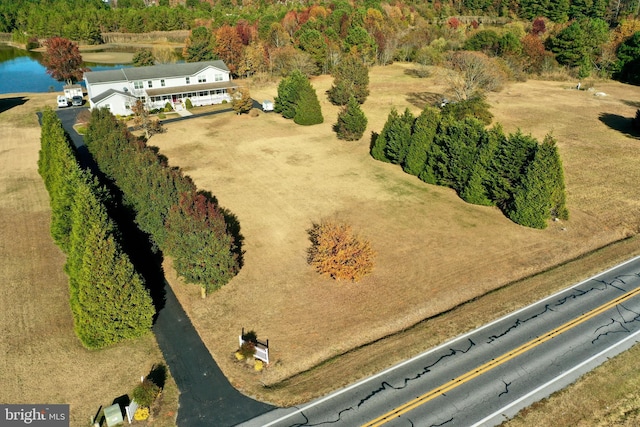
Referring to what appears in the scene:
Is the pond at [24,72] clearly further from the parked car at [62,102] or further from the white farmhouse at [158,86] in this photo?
the white farmhouse at [158,86]

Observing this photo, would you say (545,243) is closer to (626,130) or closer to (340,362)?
(340,362)

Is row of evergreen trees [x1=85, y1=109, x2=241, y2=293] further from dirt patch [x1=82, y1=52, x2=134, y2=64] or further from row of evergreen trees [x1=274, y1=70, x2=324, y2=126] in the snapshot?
dirt patch [x1=82, y1=52, x2=134, y2=64]

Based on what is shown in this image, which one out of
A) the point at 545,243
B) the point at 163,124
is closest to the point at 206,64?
the point at 163,124

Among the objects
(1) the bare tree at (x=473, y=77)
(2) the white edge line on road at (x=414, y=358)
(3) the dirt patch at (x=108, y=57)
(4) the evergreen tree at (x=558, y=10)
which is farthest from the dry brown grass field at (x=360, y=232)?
(4) the evergreen tree at (x=558, y=10)

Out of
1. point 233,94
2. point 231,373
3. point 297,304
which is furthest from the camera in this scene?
point 233,94

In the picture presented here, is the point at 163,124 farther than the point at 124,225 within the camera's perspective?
Yes

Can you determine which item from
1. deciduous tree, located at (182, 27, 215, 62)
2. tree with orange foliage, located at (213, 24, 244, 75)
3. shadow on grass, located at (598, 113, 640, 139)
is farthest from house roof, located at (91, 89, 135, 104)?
shadow on grass, located at (598, 113, 640, 139)
